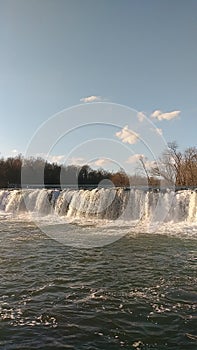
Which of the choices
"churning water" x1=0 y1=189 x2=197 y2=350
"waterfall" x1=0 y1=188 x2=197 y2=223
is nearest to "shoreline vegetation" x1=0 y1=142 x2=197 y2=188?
"waterfall" x1=0 y1=188 x2=197 y2=223

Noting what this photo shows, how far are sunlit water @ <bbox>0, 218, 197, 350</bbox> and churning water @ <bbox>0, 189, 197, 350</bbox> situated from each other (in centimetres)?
1

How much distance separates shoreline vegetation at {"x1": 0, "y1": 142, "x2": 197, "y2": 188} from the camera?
37.6m

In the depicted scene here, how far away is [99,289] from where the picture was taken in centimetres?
671

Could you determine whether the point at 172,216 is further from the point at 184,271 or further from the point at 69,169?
the point at 69,169

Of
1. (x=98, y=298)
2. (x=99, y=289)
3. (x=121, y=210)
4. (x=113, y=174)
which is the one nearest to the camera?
(x=98, y=298)

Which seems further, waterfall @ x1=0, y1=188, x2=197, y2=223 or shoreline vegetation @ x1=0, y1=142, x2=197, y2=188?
shoreline vegetation @ x1=0, y1=142, x2=197, y2=188

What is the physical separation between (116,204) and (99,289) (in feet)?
41.9

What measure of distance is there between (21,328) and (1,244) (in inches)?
264

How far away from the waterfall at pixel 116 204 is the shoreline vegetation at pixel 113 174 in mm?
12610

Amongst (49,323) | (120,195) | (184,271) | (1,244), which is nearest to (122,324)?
(49,323)

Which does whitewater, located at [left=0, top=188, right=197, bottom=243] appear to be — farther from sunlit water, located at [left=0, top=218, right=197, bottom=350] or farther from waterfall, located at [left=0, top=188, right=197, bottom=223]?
sunlit water, located at [left=0, top=218, right=197, bottom=350]

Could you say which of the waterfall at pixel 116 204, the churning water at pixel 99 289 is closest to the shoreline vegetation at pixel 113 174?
the waterfall at pixel 116 204

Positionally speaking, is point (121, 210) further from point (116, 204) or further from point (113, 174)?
point (113, 174)

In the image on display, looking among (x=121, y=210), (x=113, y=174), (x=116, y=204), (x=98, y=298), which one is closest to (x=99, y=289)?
(x=98, y=298)
